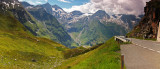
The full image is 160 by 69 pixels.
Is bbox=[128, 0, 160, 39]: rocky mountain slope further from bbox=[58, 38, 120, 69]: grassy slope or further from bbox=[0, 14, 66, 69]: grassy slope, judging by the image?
bbox=[0, 14, 66, 69]: grassy slope

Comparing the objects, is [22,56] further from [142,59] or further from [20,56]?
[142,59]

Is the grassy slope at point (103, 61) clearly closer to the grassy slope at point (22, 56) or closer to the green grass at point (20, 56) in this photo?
the grassy slope at point (22, 56)

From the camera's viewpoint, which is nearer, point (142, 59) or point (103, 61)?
point (142, 59)

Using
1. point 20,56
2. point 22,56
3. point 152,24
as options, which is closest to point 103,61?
point 20,56

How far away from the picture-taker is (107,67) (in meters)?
14.7

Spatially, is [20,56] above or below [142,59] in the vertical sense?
below

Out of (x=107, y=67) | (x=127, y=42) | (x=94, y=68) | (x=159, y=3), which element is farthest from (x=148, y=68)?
(x=159, y=3)

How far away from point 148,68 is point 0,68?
136 ft

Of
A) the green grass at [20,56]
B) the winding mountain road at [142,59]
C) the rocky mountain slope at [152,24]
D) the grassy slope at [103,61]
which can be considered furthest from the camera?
the rocky mountain slope at [152,24]

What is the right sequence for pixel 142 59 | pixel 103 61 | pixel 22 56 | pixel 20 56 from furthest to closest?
pixel 22 56 < pixel 20 56 < pixel 103 61 < pixel 142 59

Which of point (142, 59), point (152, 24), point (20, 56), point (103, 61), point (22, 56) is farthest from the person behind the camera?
point (152, 24)

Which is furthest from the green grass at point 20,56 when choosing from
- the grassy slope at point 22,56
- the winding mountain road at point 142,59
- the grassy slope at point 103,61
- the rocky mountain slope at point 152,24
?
the rocky mountain slope at point 152,24

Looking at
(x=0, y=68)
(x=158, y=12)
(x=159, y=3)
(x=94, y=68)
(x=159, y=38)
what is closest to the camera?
(x=94, y=68)

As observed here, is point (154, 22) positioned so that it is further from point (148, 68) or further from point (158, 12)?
point (148, 68)
